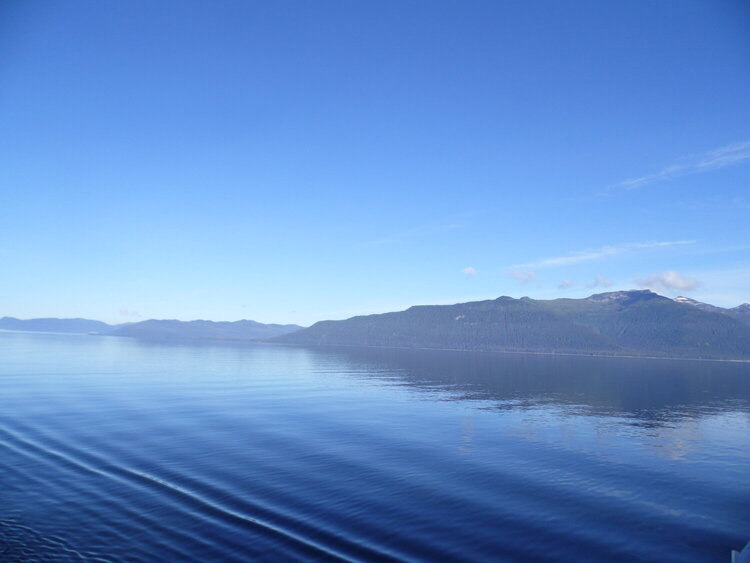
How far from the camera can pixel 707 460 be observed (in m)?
37.8

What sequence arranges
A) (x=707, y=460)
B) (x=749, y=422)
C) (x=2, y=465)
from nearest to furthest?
(x=2, y=465)
(x=707, y=460)
(x=749, y=422)

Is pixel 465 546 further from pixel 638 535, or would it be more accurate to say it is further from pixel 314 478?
pixel 314 478

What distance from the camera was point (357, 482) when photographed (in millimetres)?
27438

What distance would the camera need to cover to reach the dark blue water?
63.1 ft

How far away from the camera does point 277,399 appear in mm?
63688

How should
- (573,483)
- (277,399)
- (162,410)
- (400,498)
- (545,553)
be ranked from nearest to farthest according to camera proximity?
1. (545,553)
2. (400,498)
3. (573,483)
4. (162,410)
5. (277,399)

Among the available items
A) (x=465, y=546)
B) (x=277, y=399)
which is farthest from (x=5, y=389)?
(x=465, y=546)

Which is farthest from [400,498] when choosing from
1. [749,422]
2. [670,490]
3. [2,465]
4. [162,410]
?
[749,422]

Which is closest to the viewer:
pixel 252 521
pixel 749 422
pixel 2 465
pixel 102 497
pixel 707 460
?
pixel 252 521

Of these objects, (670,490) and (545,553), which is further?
(670,490)

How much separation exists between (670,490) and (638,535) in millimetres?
9615

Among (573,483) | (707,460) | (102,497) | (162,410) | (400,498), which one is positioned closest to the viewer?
(102,497)

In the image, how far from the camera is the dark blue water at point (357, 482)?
19.2 meters

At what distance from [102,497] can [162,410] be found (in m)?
30.0
